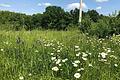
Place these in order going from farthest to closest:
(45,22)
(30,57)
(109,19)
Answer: (45,22) → (109,19) → (30,57)

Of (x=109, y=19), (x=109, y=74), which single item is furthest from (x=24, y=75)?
(x=109, y=19)

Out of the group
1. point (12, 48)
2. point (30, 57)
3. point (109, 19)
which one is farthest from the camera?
point (109, 19)

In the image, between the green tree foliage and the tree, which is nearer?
the tree

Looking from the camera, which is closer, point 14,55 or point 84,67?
point 84,67

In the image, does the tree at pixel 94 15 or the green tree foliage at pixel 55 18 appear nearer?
the tree at pixel 94 15

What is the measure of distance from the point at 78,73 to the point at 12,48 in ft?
7.66

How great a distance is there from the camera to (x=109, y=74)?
Result: 3.94 metres

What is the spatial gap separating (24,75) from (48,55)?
1.31 meters

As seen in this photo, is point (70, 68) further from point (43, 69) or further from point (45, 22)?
point (45, 22)

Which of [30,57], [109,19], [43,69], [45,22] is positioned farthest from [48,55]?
[45,22]

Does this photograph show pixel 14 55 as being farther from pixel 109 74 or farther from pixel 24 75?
pixel 109 74

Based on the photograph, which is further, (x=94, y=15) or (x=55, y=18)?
(x=55, y=18)

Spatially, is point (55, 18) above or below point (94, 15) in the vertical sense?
below

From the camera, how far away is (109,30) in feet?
35.7
